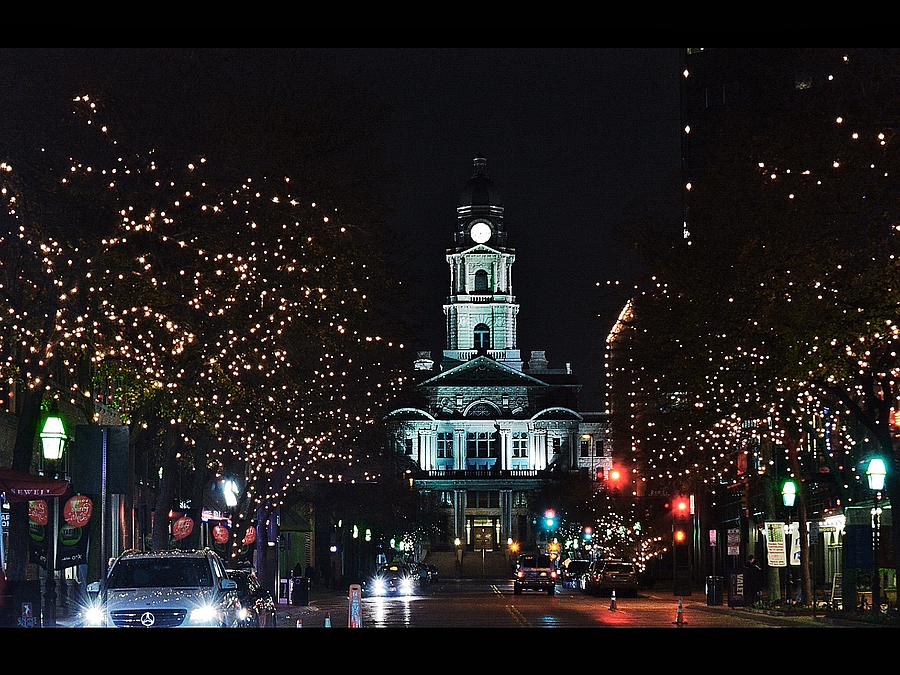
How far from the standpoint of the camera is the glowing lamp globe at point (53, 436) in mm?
29266

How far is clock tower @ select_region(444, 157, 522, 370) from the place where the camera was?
196m

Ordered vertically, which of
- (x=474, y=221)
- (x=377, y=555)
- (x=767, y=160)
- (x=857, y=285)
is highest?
(x=474, y=221)

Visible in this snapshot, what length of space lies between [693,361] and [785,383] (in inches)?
162

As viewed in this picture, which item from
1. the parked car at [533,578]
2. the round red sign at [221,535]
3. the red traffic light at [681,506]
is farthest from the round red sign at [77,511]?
the red traffic light at [681,506]

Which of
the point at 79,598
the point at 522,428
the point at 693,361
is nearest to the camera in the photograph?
the point at 693,361

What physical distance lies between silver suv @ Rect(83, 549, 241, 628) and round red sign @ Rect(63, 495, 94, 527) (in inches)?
200

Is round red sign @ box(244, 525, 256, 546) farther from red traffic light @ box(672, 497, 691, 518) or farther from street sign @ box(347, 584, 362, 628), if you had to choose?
red traffic light @ box(672, 497, 691, 518)

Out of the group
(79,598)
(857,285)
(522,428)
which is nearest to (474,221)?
(522,428)

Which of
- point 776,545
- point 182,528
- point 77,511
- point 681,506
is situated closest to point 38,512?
point 77,511

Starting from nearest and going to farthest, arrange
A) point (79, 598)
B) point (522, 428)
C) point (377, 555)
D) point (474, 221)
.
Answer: point (79, 598), point (377, 555), point (522, 428), point (474, 221)
